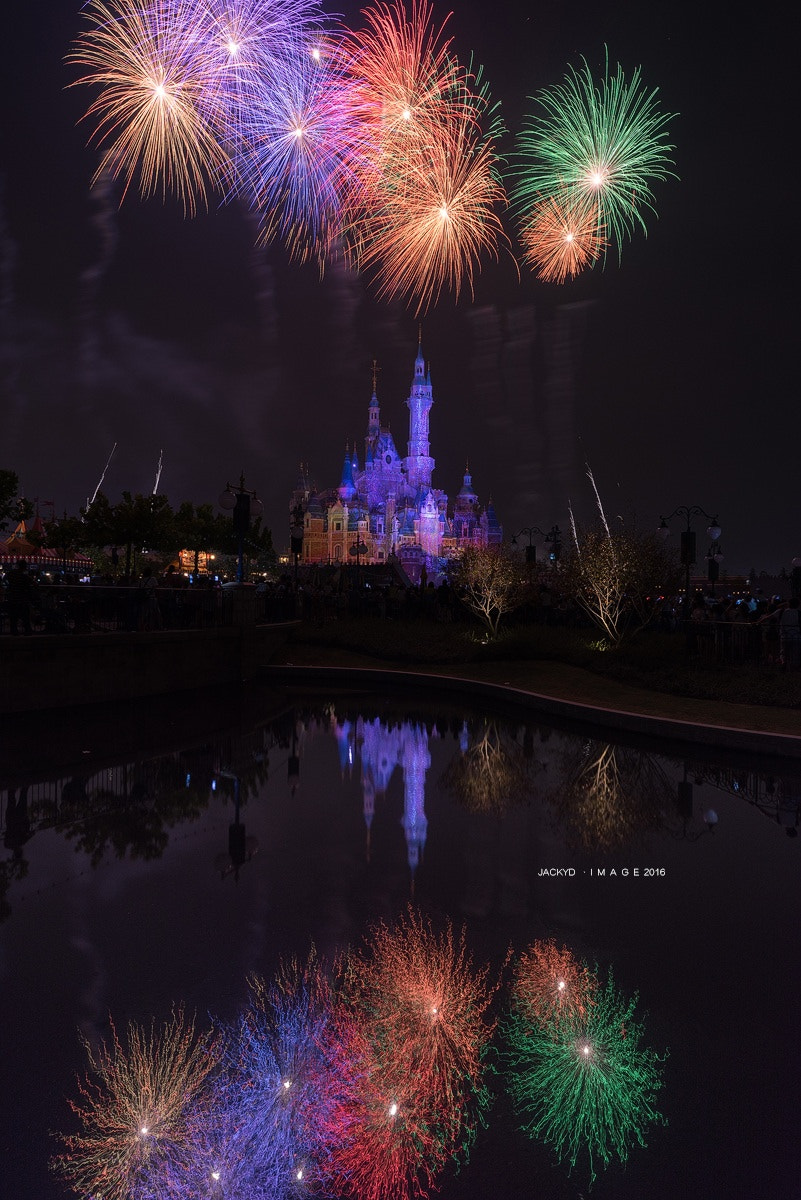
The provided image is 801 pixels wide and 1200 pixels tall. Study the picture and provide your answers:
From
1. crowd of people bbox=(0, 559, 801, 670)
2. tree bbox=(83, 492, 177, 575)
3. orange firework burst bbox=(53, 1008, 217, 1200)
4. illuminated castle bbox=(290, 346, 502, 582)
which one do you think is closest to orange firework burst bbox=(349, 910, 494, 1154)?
orange firework burst bbox=(53, 1008, 217, 1200)

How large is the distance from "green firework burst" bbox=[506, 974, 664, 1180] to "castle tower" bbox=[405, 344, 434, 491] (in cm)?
13285

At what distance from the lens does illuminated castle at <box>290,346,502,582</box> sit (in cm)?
12500

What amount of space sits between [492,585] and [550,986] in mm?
21454

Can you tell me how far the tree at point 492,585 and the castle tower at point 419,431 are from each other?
109m

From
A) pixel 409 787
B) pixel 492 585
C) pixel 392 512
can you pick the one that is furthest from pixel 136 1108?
pixel 392 512

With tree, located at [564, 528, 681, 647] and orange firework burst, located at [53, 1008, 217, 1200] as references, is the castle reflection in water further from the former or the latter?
tree, located at [564, 528, 681, 647]

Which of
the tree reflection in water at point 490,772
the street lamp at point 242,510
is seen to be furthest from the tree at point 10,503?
the tree reflection in water at point 490,772

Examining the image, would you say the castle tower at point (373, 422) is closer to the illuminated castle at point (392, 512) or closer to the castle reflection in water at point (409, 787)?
the illuminated castle at point (392, 512)

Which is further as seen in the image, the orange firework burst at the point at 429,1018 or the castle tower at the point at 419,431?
the castle tower at the point at 419,431

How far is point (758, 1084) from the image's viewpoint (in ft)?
11.8

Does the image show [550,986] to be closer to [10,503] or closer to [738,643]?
[738,643]

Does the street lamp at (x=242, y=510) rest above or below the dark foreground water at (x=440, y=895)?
above

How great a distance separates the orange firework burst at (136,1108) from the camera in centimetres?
313

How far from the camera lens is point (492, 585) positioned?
25688 mm
